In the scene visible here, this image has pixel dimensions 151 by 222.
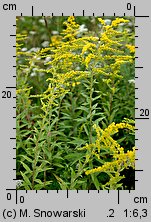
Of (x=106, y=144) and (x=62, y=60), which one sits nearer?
(x=106, y=144)

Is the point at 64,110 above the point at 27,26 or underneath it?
underneath

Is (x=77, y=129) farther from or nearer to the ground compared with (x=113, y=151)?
farther from the ground

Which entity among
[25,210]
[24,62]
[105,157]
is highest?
[24,62]

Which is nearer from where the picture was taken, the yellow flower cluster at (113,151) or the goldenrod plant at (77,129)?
the yellow flower cluster at (113,151)

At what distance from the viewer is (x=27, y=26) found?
654cm

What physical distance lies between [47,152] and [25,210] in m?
0.54

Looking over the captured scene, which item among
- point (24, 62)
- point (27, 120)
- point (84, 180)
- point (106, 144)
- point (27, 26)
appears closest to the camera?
point (106, 144)

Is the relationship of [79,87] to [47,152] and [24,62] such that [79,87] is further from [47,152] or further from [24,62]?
[24,62]

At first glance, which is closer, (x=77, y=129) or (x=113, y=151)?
(x=113, y=151)

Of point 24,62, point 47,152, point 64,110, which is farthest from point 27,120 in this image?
point 24,62

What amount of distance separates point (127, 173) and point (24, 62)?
98.2 inches

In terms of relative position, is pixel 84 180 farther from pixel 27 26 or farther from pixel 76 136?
pixel 27 26

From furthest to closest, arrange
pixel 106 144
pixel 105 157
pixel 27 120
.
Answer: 1. pixel 27 120
2. pixel 105 157
3. pixel 106 144

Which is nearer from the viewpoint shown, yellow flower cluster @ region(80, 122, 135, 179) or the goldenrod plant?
Result: yellow flower cluster @ region(80, 122, 135, 179)
